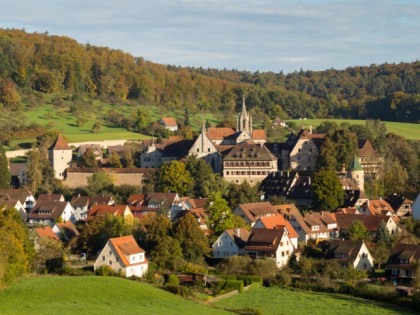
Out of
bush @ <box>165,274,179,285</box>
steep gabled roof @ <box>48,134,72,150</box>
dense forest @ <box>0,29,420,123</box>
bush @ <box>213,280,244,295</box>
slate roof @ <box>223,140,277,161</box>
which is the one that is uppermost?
dense forest @ <box>0,29,420,123</box>

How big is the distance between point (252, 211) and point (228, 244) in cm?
748

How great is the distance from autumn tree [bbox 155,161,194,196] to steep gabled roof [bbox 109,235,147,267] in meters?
19.9

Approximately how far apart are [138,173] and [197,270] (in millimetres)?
27410

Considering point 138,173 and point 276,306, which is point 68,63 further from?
point 276,306

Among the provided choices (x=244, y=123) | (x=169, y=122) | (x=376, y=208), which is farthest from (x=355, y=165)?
(x=169, y=122)

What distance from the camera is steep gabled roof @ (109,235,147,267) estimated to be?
47531 mm

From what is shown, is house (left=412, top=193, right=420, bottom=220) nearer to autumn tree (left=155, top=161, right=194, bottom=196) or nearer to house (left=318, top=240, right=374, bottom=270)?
house (left=318, top=240, right=374, bottom=270)

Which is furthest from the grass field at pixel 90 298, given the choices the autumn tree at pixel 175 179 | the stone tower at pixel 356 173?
the stone tower at pixel 356 173

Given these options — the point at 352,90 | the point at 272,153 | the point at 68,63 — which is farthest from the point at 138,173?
the point at 352,90

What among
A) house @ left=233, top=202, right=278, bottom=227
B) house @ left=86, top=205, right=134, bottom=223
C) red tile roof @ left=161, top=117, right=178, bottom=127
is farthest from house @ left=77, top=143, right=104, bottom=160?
house @ left=233, top=202, right=278, bottom=227

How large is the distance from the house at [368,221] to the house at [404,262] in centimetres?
727

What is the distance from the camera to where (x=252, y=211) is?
60.7 metres

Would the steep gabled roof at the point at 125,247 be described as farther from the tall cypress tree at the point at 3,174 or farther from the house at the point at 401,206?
the tall cypress tree at the point at 3,174

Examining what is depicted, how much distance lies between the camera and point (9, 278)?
135ft
